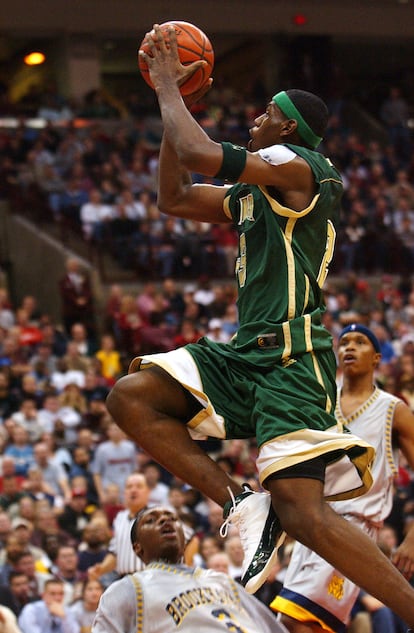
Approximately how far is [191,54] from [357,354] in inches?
95.8

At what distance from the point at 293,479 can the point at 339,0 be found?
848 inches

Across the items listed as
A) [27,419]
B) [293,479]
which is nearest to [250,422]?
[293,479]

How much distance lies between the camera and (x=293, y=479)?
16.3 ft

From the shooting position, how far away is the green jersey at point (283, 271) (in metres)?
5.18

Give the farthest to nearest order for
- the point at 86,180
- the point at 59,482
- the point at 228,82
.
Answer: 1. the point at 228,82
2. the point at 86,180
3. the point at 59,482

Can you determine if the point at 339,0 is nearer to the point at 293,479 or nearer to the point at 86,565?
the point at 86,565

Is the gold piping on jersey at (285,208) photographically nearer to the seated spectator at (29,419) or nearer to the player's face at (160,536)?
the player's face at (160,536)

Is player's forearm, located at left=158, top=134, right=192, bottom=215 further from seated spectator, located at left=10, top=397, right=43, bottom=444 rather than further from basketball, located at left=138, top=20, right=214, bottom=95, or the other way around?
seated spectator, located at left=10, top=397, right=43, bottom=444

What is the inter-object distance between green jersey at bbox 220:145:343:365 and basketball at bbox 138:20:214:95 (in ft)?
1.67

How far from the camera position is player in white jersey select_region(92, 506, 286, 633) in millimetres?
5145

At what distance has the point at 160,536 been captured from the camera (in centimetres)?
562

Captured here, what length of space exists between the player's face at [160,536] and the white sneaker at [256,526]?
0.51 meters

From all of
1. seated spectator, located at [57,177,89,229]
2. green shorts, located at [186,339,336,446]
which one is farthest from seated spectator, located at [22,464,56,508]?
seated spectator, located at [57,177,89,229]

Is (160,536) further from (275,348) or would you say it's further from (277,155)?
(277,155)
